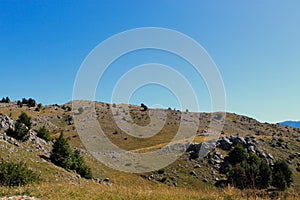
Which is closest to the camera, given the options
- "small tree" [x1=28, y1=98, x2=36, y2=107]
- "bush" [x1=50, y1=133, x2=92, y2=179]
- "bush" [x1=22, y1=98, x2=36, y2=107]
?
"bush" [x1=50, y1=133, x2=92, y2=179]

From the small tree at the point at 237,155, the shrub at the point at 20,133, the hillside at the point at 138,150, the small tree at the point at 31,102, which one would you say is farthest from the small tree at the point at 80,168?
the small tree at the point at 31,102

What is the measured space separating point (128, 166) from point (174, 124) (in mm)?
54051

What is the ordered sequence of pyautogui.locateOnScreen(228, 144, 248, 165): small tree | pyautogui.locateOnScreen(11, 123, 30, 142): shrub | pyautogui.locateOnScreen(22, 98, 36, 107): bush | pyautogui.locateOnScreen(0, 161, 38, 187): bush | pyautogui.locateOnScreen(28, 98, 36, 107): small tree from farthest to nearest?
pyautogui.locateOnScreen(22, 98, 36, 107): bush → pyautogui.locateOnScreen(28, 98, 36, 107): small tree → pyautogui.locateOnScreen(228, 144, 248, 165): small tree → pyautogui.locateOnScreen(11, 123, 30, 142): shrub → pyautogui.locateOnScreen(0, 161, 38, 187): bush

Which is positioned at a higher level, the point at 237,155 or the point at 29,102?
the point at 29,102

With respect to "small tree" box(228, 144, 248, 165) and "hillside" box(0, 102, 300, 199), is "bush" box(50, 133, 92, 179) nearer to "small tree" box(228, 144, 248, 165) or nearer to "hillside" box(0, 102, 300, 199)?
"hillside" box(0, 102, 300, 199)

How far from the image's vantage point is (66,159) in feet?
137

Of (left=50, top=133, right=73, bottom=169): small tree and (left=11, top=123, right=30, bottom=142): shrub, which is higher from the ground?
(left=11, top=123, right=30, bottom=142): shrub

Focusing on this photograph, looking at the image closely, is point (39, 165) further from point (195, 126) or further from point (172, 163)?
point (195, 126)

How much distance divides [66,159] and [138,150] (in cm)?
3488

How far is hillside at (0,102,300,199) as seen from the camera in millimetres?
11445

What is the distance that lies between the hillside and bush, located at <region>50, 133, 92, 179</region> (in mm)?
1477

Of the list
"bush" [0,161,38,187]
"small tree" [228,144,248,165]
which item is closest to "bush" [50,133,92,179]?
"bush" [0,161,38,187]

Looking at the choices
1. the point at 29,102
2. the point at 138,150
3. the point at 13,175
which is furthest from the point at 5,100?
the point at 13,175

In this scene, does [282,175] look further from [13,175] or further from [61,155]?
[13,175]
